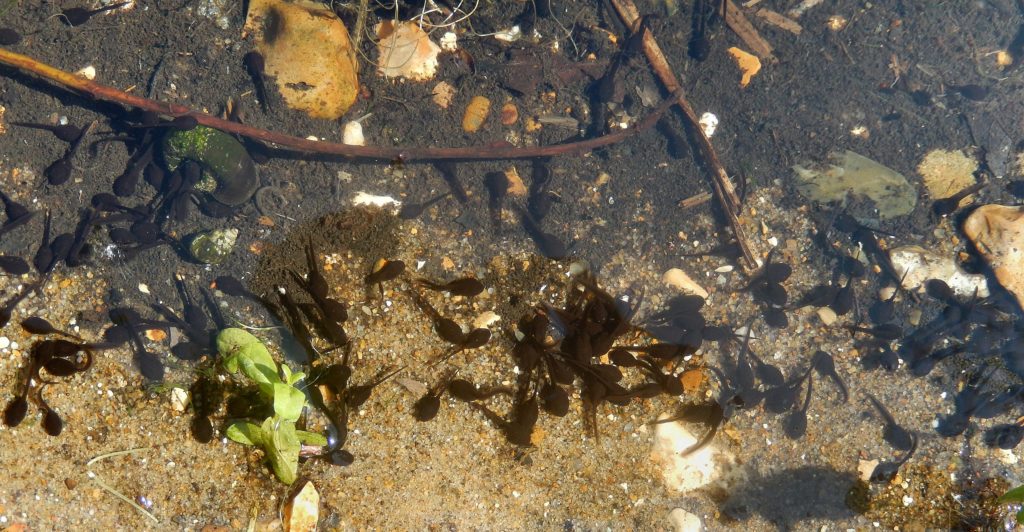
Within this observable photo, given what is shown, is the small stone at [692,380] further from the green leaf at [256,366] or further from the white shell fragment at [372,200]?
the green leaf at [256,366]

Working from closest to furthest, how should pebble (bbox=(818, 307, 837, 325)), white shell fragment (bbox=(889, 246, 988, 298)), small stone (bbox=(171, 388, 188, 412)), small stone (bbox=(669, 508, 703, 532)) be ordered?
small stone (bbox=(171, 388, 188, 412)) < small stone (bbox=(669, 508, 703, 532)) < pebble (bbox=(818, 307, 837, 325)) < white shell fragment (bbox=(889, 246, 988, 298))

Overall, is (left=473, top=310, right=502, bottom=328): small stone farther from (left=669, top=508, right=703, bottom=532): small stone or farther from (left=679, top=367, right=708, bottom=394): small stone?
(left=669, top=508, right=703, bottom=532): small stone

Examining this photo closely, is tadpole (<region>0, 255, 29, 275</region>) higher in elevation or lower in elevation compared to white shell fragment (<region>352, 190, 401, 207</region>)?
lower

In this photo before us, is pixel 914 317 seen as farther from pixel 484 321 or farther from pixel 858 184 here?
pixel 484 321

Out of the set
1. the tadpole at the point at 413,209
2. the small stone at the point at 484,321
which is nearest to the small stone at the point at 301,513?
the small stone at the point at 484,321

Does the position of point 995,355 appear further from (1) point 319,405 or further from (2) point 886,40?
(1) point 319,405

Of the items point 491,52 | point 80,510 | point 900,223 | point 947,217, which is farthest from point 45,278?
point 947,217

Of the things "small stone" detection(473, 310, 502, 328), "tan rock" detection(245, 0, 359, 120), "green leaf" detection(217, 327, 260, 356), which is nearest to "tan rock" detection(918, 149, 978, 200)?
"small stone" detection(473, 310, 502, 328)
